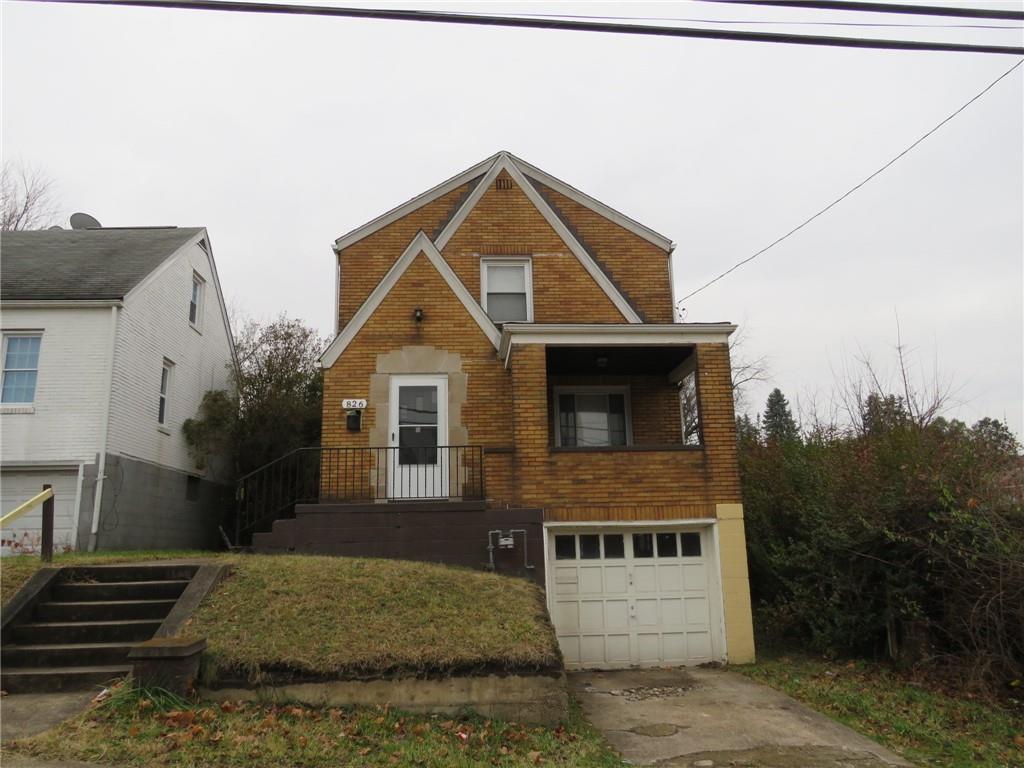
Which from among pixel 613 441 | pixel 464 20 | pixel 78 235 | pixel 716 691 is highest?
pixel 78 235

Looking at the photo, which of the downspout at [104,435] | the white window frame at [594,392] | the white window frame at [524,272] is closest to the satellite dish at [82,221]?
Result: the downspout at [104,435]

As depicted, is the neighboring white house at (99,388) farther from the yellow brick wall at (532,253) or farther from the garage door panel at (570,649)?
the garage door panel at (570,649)

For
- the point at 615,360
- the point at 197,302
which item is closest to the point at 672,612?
the point at 615,360

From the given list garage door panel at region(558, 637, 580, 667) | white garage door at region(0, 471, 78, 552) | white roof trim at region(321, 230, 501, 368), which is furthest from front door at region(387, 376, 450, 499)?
white garage door at region(0, 471, 78, 552)

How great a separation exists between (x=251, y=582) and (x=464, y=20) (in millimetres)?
5960

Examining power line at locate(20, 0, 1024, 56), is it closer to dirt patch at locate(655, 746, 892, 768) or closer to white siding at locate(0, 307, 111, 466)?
dirt patch at locate(655, 746, 892, 768)

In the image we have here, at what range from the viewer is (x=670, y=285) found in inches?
551

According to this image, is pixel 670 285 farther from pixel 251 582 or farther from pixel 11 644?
pixel 11 644

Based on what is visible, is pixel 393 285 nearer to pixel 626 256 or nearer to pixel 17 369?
pixel 626 256

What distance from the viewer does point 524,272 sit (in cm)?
1382

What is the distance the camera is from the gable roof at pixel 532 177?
45.8 ft

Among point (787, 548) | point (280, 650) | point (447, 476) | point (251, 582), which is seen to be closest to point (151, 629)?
point (251, 582)

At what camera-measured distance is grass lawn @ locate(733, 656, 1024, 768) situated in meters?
6.33

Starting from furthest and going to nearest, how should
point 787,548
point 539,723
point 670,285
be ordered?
point 670,285
point 787,548
point 539,723
